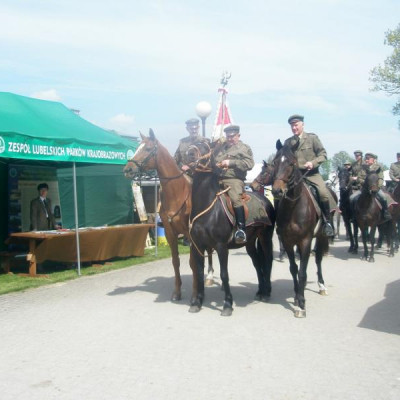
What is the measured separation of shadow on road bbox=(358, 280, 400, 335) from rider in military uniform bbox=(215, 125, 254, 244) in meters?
2.11

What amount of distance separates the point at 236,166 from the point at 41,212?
6703mm

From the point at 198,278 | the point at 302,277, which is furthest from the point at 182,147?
the point at 302,277

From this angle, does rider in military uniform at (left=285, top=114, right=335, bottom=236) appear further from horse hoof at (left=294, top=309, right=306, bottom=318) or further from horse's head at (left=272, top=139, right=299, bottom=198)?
horse hoof at (left=294, top=309, right=306, bottom=318)

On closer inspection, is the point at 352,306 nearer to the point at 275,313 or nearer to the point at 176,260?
the point at 275,313

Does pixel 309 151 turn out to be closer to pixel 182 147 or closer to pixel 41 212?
pixel 182 147

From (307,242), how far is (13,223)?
7.90 m

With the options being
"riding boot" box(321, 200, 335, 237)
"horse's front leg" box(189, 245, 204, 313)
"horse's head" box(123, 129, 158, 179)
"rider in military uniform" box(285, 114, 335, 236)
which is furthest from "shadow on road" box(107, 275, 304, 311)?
"horse's head" box(123, 129, 158, 179)

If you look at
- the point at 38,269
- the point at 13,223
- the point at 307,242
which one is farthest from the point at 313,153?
the point at 13,223

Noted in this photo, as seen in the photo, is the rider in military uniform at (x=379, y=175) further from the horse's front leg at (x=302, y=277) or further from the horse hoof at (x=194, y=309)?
the horse hoof at (x=194, y=309)

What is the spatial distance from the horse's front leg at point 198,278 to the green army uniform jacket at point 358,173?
26.9ft

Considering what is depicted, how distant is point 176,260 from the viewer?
827 cm

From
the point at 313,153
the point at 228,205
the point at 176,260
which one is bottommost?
the point at 176,260

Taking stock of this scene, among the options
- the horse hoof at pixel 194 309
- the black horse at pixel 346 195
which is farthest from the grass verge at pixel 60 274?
the black horse at pixel 346 195

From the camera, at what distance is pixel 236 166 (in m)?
7.29
